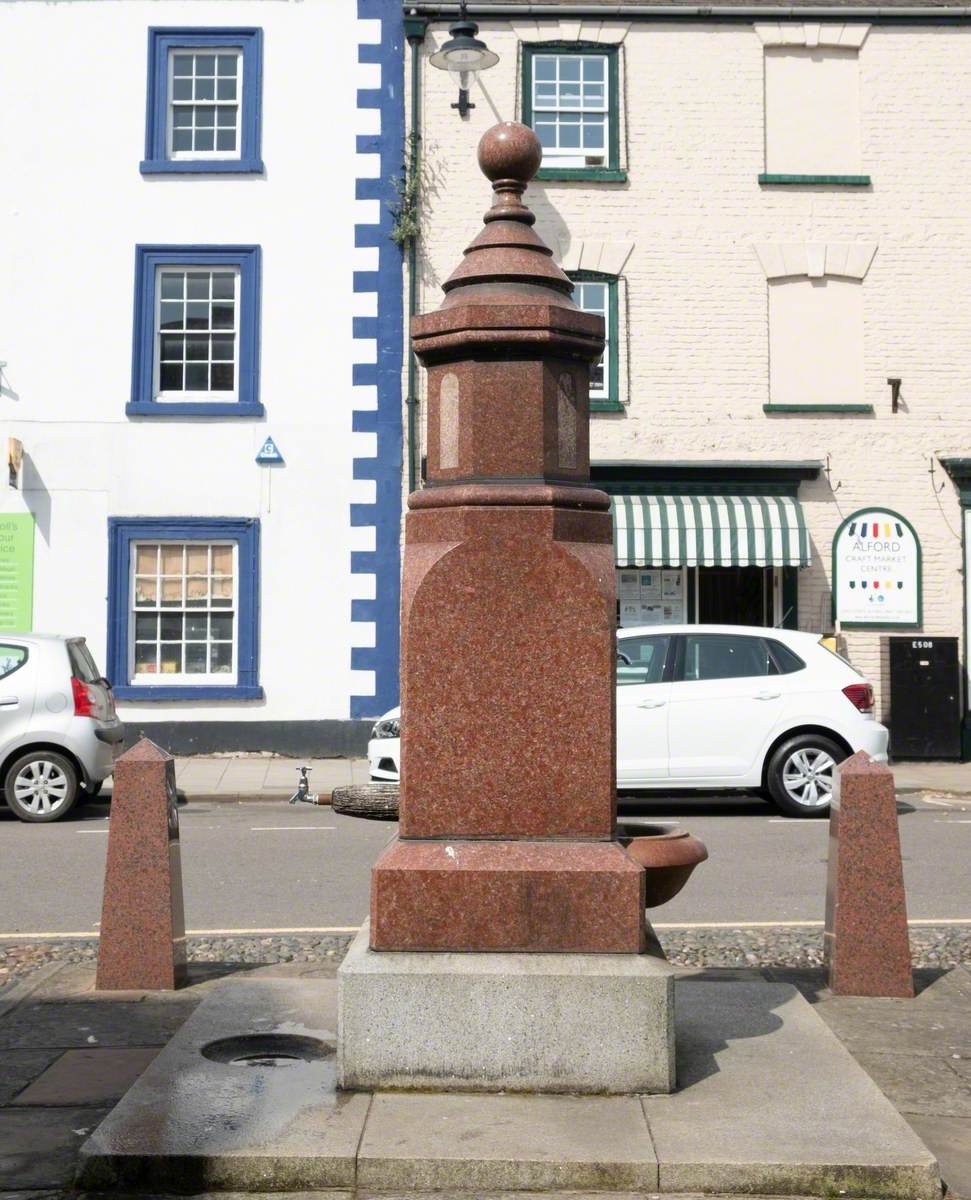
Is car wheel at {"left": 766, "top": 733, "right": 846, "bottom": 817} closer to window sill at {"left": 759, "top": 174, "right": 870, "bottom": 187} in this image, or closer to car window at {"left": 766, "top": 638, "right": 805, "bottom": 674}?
car window at {"left": 766, "top": 638, "right": 805, "bottom": 674}

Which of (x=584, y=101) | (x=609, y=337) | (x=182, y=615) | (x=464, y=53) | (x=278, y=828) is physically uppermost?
(x=584, y=101)

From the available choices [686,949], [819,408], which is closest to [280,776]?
[819,408]

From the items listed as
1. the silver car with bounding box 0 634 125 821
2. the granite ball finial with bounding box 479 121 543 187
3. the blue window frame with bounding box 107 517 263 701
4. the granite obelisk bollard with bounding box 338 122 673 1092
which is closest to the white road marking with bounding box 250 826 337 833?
the silver car with bounding box 0 634 125 821

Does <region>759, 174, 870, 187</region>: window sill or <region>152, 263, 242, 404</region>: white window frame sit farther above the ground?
<region>759, 174, 870, 187</region>: window sill

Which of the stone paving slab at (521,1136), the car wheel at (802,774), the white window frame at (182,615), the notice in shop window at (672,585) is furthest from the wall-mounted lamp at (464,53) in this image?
the stone paving slab at (521,1136)

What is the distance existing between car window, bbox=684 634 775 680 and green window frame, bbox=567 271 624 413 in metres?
5.28

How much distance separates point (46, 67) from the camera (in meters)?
17.7

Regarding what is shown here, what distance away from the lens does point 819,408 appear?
17641mm

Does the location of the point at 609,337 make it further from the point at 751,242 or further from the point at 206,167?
the point at 206,167

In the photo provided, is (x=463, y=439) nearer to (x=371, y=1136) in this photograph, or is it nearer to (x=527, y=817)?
(x=527, y=817)

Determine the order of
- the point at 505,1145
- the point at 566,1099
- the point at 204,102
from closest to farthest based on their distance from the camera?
the point at 505,1145, the point at 566,1099, the point at 204,102

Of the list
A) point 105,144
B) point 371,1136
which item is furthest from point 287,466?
point 371,1136

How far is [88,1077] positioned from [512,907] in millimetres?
1628

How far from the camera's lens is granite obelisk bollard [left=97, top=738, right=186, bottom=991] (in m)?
6.28
